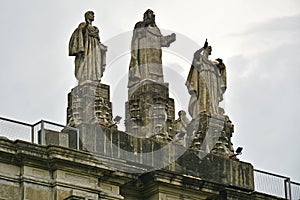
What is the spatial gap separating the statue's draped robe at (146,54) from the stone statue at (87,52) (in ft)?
4.37

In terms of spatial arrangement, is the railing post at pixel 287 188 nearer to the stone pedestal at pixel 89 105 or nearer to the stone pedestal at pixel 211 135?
the stone pedestal at pixel 211 135

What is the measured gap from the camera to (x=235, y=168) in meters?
41.6

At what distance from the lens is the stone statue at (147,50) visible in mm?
41594

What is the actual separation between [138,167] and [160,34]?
17.7 feet

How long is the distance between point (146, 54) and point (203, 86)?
7.84 feet

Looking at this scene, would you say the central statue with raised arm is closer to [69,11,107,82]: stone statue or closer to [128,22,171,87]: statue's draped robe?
[128,22,171,87]: statue's draped robe

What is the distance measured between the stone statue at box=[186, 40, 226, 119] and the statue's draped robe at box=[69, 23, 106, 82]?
3743 millimetres

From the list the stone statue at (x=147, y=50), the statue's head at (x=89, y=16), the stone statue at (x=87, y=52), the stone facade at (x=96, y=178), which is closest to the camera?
the stone facade at (x=96, y=178)

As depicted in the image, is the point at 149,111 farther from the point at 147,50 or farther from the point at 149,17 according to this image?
the point at 149,17

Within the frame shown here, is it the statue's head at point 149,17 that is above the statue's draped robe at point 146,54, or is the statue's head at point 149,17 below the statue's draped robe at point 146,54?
above

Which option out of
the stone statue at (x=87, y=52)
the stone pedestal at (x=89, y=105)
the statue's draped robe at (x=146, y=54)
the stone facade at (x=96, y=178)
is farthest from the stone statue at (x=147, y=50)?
the stone facade at (x=96, y=178)

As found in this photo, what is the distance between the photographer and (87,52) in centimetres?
4056

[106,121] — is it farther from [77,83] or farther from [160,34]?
[160,34]

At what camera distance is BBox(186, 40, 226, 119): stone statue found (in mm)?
42656
